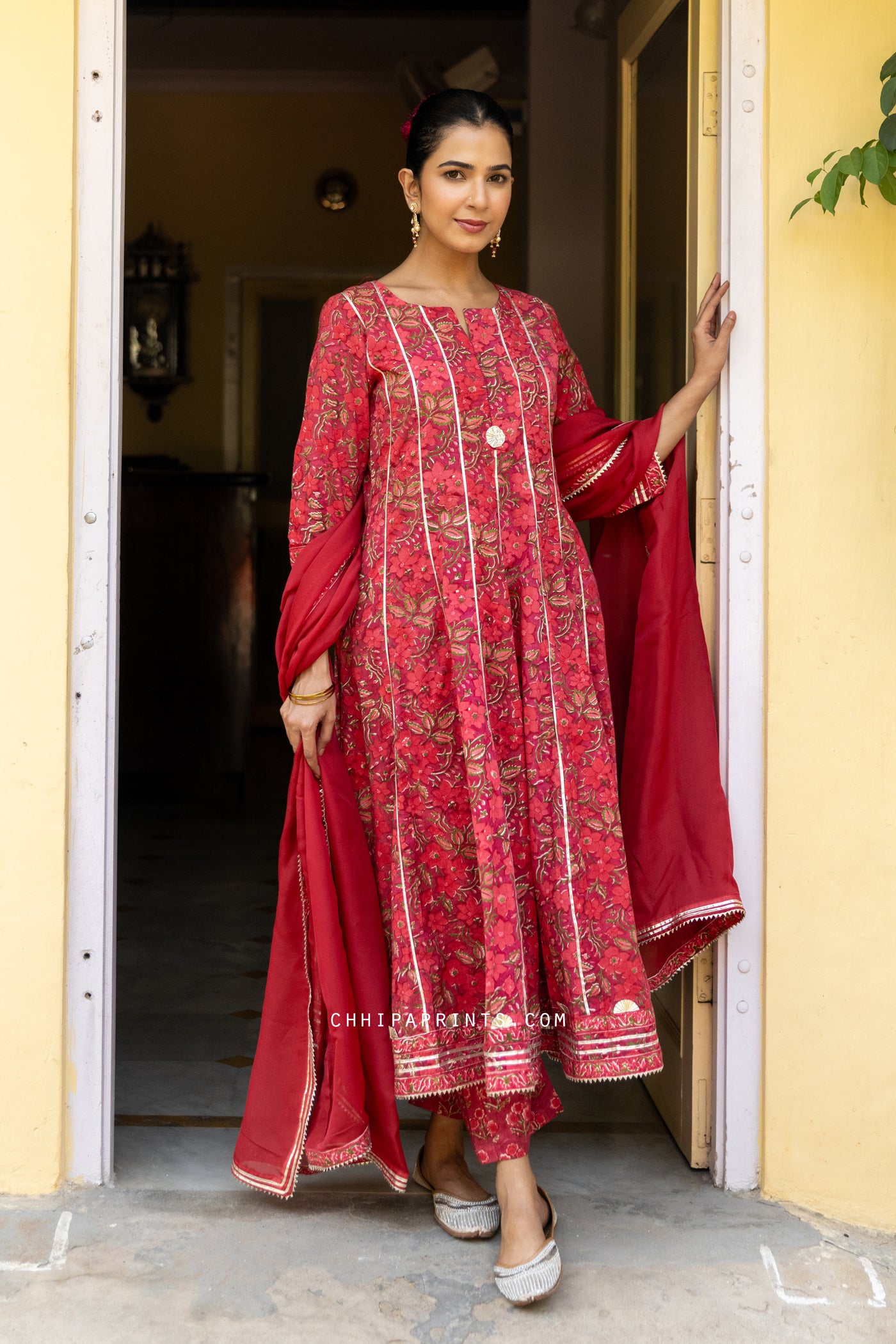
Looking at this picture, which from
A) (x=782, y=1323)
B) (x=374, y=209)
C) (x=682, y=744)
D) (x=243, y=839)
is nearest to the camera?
(x=782, y=1323)

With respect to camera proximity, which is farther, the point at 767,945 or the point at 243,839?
the point at 243,839

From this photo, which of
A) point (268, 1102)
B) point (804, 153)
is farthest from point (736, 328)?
point (268, 1102)

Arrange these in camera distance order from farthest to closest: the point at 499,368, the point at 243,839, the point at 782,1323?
1. the point at 243,839
2. the point at 499,368
3. the point at 782,1323

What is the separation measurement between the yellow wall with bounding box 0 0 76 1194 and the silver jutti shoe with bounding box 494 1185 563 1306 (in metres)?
0.82

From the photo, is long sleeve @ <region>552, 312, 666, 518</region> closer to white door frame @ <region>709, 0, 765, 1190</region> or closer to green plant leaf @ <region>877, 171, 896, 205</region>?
white door frame @ <region>709, 0, 765, 1190</region>

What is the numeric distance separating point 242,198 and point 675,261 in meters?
5.48

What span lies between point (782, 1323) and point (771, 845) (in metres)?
0.76

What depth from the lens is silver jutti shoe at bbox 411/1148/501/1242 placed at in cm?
207

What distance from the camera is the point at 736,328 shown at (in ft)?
7.25

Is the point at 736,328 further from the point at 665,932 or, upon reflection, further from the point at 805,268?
the point at 665,932

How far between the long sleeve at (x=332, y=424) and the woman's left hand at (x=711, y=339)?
1.94ft

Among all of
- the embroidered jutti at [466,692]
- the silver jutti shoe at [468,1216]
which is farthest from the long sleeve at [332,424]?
the silver jutti shoe at [468,1216]

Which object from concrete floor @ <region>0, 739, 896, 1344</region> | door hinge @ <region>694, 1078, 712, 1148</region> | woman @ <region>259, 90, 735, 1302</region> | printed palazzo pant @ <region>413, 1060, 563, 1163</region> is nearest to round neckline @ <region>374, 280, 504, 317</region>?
woman @ <region>259, 90, 735, 1302</region>

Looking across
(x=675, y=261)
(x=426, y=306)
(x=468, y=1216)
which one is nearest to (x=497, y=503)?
(x=426, y=306)
